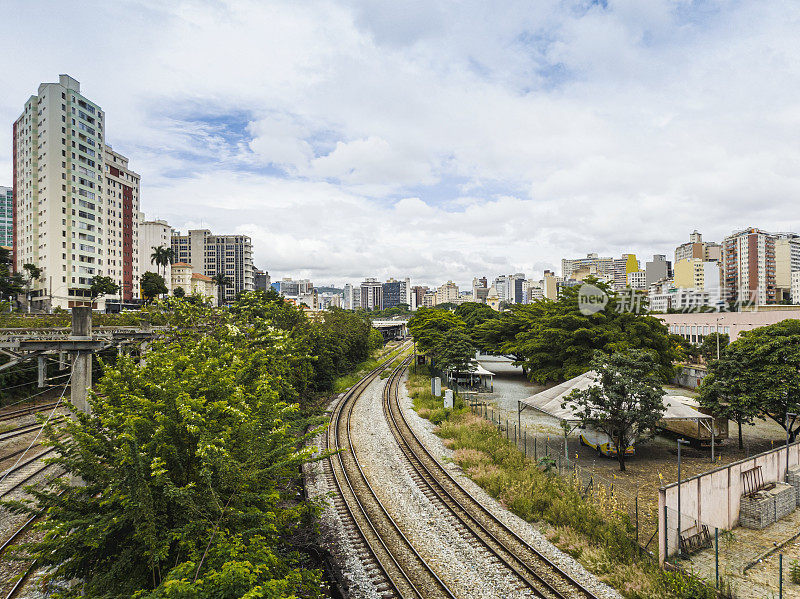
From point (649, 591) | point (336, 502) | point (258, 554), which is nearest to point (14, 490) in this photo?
point (336, 502)

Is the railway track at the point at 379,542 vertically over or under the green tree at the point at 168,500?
under

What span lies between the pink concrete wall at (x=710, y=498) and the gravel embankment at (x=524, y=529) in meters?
1.97

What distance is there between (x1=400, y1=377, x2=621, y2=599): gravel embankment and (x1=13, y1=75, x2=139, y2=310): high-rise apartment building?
59.1 m

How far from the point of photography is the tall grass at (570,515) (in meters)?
8.86

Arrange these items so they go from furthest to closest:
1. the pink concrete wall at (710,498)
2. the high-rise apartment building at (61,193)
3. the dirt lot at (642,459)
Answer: the high-rise apartment building at (61,193) < the dirt lot at (642,459) < the pink concrete wall at (710,498)

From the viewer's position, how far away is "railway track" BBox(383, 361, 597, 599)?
9086mm

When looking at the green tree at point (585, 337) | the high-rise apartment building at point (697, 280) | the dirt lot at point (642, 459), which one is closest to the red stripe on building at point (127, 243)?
the green tree at point (585, 337)

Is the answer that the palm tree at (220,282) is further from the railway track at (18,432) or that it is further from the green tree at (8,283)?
the railway track at (18,432)

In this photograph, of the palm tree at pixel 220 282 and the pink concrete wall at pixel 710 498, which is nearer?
the pink concrete wall at pixel 710 498

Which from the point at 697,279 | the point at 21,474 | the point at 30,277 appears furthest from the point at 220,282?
the point at 697,279

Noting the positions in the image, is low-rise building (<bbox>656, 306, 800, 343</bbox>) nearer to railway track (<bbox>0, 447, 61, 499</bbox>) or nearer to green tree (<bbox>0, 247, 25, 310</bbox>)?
railway track (<bbox>0, 447, 61, 499</bbox>)

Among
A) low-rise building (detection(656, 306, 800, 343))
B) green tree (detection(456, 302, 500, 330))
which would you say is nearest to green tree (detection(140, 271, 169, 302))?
green tree (detection(456, 302, 500, 330))

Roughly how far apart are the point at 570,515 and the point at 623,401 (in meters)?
5.94

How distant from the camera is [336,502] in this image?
44.0ft
